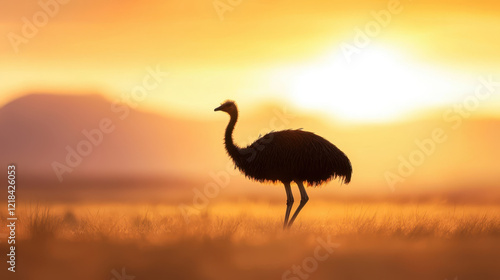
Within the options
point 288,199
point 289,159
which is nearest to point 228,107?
point 289,159

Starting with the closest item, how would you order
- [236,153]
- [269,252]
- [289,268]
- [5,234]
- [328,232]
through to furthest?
[289,268]
[269,252]
[5,234]
[328,232]
[236,153]

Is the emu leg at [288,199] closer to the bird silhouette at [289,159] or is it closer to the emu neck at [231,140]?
the bird silhouette at [289,159]

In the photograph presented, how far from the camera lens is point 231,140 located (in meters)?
17.0

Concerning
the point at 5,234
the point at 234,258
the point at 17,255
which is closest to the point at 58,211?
the point at 5,234

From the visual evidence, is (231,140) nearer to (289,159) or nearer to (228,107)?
(228,107)

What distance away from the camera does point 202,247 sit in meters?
12.2

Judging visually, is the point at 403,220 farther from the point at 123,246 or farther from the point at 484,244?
the point at 123,246

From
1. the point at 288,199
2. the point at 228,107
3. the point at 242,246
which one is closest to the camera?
the point at 242,246

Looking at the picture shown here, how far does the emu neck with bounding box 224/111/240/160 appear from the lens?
55.7 feet

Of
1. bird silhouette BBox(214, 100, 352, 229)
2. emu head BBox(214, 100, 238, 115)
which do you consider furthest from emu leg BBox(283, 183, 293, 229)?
emu head BBox(214, 100, 238, 115)

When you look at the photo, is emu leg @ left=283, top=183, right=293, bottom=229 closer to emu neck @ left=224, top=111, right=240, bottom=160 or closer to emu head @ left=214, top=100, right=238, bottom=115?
emu neck @ left=224, top=111, right=240, bottom=160

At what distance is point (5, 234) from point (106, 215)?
86.3 inches

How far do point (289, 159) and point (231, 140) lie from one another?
1.37 m

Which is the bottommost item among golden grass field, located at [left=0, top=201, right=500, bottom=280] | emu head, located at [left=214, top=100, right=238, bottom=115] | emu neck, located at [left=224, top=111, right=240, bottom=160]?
golden grass field, located at [left=0, top=201, right=500, bottom=280]
